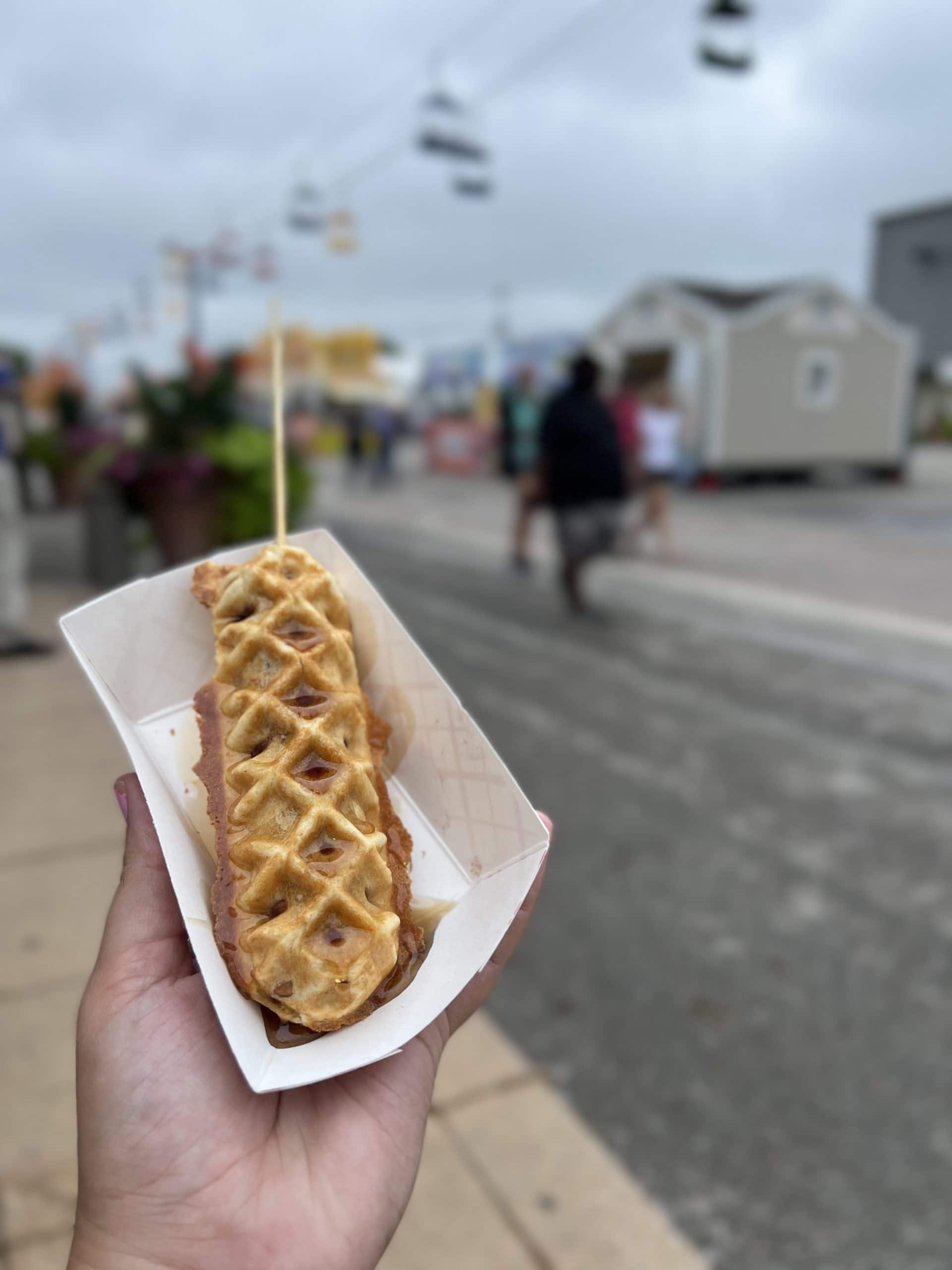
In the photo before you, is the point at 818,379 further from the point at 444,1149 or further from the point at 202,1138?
the point at 202,1138

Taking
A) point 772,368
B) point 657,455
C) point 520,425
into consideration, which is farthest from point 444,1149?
point 772,368

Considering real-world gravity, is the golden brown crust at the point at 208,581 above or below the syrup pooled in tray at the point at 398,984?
above

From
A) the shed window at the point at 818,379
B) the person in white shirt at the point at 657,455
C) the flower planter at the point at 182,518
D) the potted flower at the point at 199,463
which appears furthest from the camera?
the shed window at the point at 818,379

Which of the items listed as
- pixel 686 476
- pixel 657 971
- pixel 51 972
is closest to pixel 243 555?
pixel 51 972

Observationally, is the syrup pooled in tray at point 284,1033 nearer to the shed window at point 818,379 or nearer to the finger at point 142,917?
the finger at point 142,917

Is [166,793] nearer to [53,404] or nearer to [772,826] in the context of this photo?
[772,826]

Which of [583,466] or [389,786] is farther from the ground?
[583,466]

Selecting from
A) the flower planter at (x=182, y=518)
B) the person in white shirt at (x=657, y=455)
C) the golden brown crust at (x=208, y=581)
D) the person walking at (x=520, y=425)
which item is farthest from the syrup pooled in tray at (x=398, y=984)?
the person walking at (x=520, y=425)
